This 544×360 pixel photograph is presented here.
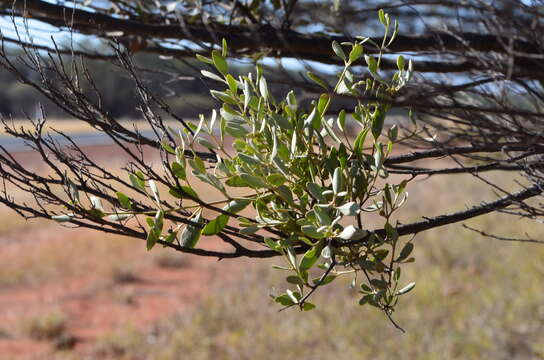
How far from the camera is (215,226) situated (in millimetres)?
1273

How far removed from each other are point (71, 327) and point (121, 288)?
205cm

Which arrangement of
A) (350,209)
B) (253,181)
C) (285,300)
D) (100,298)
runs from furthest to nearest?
(100,298), (285,300), (253,181), (350,209)

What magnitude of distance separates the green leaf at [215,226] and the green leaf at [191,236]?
0.02m

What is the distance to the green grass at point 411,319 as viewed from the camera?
21.1 feet

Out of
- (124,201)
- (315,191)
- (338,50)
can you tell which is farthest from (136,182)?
(338,50)

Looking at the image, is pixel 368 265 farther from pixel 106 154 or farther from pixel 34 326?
pixel 106 154

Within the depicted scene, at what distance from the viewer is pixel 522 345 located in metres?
6.02

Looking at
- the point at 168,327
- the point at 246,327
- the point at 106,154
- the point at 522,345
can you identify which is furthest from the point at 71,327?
the point at 106,154

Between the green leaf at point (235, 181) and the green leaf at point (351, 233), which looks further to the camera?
the green leaf at point (235, 181)

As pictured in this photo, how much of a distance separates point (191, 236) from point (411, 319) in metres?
6.51

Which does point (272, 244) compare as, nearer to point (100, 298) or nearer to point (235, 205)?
point (235, 205)

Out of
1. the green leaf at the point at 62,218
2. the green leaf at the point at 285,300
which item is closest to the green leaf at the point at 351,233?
the green leaf at the point at 285,300

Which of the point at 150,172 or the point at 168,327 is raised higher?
the point at 150,172

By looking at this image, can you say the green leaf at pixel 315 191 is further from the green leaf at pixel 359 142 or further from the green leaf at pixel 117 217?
the green leaf at pixel 117 217
